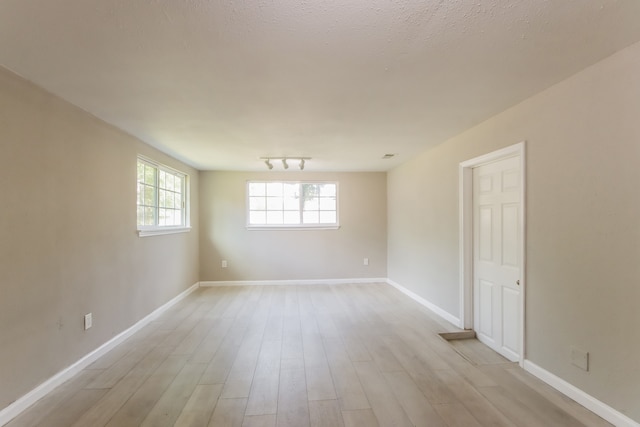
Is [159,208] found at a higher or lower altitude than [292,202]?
lower

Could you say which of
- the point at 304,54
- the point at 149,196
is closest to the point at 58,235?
the point at 149,196

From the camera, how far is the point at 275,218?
592 centimetres

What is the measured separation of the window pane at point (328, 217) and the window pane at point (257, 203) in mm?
1149

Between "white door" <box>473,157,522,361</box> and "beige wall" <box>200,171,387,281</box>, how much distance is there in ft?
9.06

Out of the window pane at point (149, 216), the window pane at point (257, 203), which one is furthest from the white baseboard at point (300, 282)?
the window pane at point (149, 216)

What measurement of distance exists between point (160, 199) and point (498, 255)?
14.0 feet

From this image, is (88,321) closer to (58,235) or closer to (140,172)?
(58,235)

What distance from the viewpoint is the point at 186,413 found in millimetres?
1953

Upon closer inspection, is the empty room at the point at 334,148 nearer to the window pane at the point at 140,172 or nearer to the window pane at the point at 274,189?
the window pane at the point at 140,172

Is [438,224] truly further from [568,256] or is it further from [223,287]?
[223,287]

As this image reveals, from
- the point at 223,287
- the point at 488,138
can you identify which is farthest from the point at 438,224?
the point at 223,287

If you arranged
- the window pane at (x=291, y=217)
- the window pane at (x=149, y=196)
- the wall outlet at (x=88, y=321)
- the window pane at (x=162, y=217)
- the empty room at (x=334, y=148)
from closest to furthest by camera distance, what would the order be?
the empty room at (x=334, y=148)
the wall outlet at (x=88, y=321)
the window pane at (x=149, y=196)
the window pane at (x=162, y=217)
the window pane at (x=291, y=217)

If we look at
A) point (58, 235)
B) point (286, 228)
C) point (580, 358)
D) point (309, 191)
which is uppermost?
point (309, 191)

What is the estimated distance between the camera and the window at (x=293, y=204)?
5.86 meters
